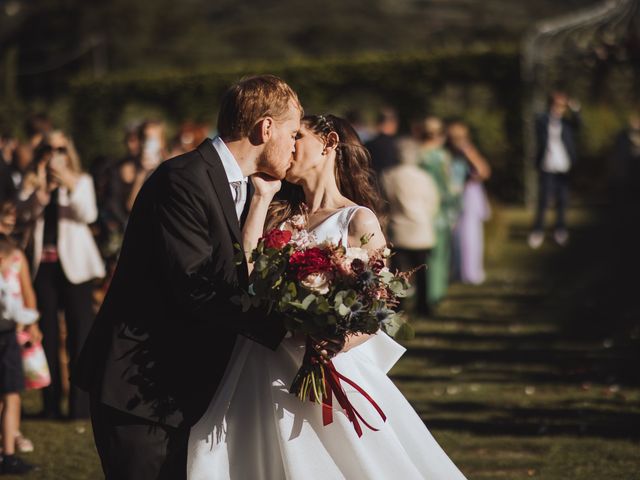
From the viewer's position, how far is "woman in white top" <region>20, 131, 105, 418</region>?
25.8 ft

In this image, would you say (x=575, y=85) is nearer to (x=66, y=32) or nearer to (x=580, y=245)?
(x=580, y=245)

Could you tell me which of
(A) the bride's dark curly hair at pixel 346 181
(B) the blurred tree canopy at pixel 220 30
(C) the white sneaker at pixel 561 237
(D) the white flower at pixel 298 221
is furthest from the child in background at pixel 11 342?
(B) the blurred tree canopy at pixel 220 30

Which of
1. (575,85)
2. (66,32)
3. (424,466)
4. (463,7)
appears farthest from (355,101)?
(463,7)

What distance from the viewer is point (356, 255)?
4023 mm

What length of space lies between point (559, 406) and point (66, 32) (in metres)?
48.0

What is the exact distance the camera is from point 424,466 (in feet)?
14.4

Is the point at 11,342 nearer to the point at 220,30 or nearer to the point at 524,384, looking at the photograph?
the point at 524,384

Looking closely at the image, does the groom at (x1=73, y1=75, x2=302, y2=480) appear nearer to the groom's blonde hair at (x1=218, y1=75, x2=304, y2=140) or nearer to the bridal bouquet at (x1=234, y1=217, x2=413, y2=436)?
the groom's blonde hair at (x1=218, y1=75, x2=304, y2=140)

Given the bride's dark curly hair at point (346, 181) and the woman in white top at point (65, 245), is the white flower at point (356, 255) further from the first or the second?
the woman in white top at point (65, 245)

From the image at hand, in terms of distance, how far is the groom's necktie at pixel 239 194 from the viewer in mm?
4176

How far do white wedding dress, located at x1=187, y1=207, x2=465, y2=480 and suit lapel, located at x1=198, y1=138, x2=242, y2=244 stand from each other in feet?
1.64

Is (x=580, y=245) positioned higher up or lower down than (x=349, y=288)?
lower down

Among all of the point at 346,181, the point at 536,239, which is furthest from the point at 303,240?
the point at 536,239

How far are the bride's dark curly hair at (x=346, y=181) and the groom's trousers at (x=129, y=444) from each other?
1244 mm
